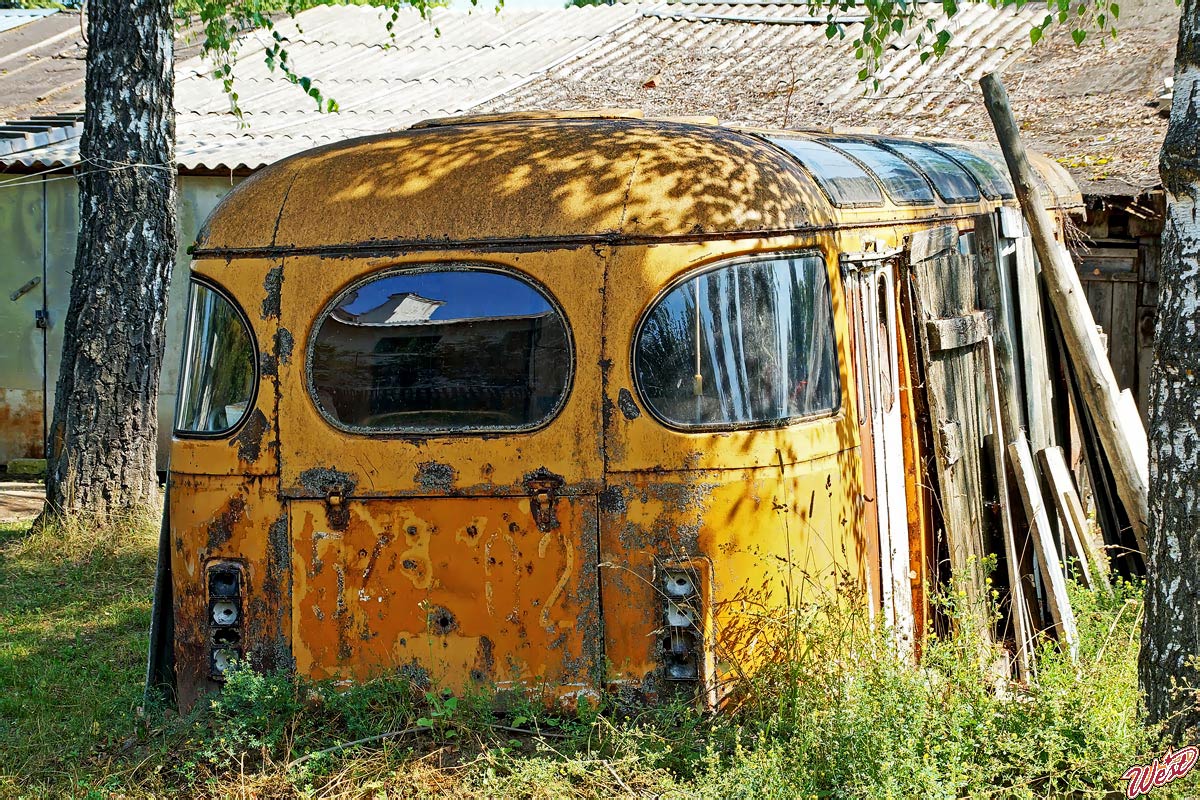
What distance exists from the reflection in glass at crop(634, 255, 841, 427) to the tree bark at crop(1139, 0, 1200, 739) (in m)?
1.26

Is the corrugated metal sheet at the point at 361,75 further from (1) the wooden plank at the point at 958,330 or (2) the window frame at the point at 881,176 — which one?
(1) the wooden plank at the point at 958,330

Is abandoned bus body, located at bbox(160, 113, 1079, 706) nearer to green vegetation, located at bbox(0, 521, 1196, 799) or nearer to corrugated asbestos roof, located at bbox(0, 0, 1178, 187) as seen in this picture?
green vegetation, located at bbox(0, 521, 1196, 799)

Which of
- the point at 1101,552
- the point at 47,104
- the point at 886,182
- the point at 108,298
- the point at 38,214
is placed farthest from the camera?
the point at 47,104

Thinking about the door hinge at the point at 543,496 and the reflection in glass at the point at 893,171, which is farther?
the reflection in glass at the point at 893,171

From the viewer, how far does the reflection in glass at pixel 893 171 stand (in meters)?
5.83

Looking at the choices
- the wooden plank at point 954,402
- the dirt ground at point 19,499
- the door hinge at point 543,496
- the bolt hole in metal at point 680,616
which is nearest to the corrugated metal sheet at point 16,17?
the dirt ground at point 19,499

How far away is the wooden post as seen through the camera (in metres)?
6.53

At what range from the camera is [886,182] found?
228 inches

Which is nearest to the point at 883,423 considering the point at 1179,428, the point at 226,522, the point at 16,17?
the point at 1179,428

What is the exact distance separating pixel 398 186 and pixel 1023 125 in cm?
868

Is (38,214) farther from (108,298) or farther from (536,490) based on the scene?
(536,490)

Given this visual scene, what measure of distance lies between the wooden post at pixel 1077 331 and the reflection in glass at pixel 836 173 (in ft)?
4.33

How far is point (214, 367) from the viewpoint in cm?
478

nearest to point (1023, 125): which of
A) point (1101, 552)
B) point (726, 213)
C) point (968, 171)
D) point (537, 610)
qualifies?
point (968, 171)
